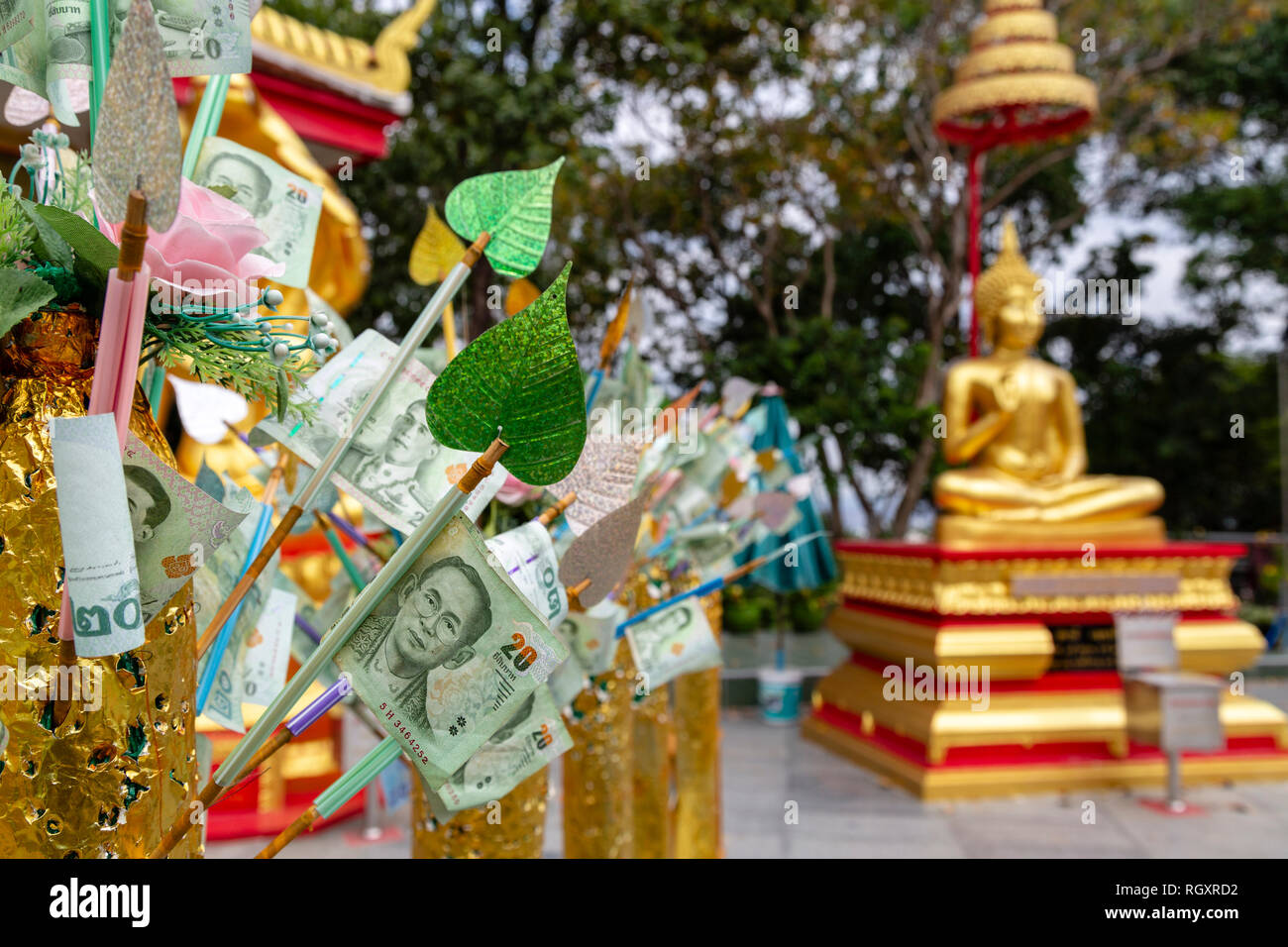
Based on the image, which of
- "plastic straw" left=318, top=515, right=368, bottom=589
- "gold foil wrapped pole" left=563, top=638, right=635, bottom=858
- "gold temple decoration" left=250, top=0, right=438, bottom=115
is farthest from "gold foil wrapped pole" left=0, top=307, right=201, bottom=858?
"gold temple decoration" left=250, top=0, right=438, bottom=115

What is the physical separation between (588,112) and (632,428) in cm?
522

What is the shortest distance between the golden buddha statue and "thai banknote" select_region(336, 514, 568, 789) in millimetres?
3615

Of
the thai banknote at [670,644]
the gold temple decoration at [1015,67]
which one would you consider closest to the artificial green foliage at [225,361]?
the thai banknote at [670,644]

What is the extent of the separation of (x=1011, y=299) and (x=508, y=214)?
4078 millimetres

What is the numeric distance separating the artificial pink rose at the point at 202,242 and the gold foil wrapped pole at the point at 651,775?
1.19m

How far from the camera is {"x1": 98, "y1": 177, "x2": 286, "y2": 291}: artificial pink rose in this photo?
1.69ft

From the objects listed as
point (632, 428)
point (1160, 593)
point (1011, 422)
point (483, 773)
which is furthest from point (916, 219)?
point (483, 773)

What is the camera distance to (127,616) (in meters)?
0.47

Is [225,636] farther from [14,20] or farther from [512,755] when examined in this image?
[14,20]

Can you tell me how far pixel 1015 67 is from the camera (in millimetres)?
4453

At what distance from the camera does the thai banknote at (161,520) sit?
52 centimetres

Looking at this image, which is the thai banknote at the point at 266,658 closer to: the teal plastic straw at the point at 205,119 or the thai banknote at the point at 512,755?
the thai banknote at the point at 512,755

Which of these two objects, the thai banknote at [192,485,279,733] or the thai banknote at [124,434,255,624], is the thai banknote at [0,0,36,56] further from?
the thai banknote at [192,485,279,733]
